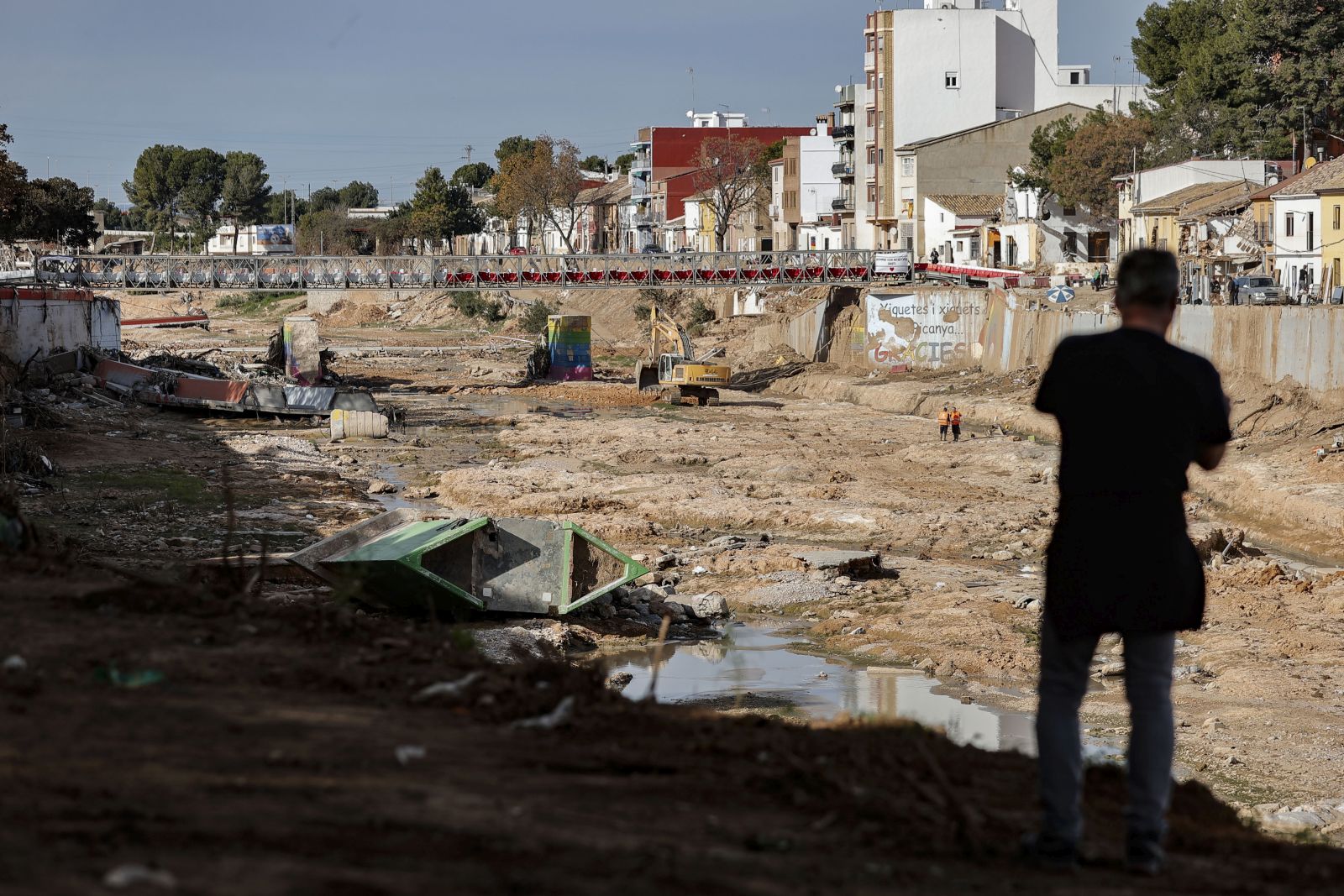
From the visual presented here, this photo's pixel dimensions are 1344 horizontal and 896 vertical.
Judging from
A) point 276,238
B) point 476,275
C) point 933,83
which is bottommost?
point 476,275

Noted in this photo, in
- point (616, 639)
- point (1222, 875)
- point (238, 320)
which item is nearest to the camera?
point (1222, 875)

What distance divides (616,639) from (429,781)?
12988mm

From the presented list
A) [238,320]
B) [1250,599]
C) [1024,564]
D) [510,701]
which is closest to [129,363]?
[1024,564]

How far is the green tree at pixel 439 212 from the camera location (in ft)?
423

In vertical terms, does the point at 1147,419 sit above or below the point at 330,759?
above

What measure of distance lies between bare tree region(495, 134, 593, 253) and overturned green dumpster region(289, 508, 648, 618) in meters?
99.8

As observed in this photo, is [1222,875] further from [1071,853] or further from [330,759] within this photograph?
[330,759]

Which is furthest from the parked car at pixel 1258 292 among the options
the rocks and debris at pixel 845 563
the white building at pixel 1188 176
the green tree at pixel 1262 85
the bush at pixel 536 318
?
the bush at pixel 536 318

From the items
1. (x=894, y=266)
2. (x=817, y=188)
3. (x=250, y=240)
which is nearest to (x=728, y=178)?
(x=817, y=188)

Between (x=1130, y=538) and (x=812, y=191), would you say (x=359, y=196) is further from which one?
(x=1130, y=538)

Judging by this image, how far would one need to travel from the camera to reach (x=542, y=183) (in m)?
120

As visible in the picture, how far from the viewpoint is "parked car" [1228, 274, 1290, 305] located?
42.3 metres

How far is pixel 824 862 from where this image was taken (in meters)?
4.85

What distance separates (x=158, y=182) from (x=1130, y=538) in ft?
564
